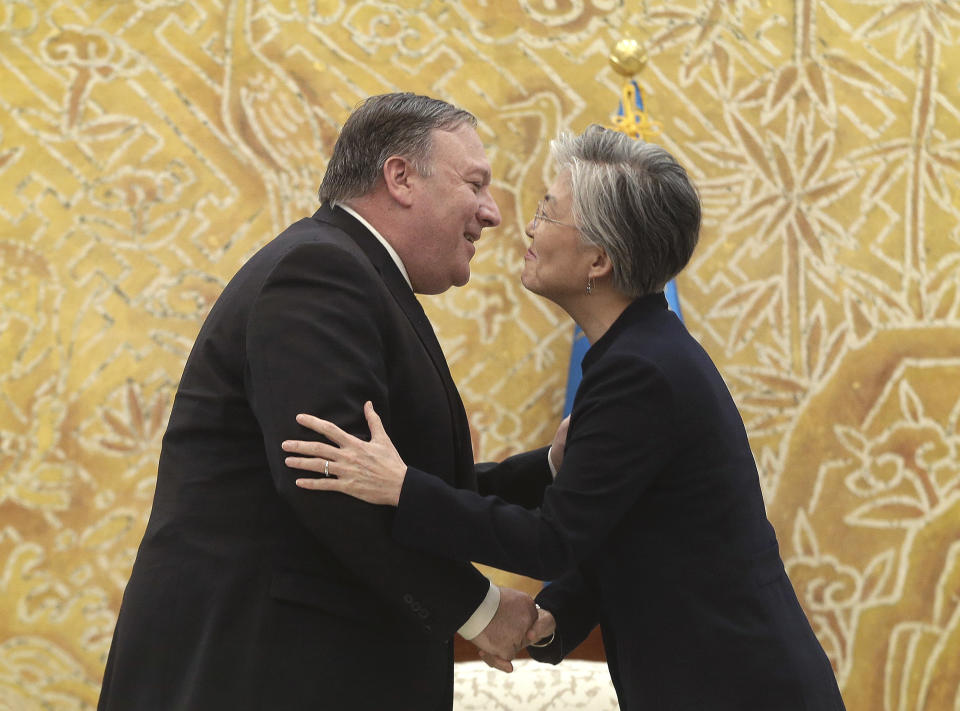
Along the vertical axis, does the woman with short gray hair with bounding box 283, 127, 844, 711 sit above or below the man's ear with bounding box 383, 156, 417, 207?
below

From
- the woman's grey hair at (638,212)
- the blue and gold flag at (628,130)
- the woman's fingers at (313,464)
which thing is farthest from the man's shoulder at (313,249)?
the blue and gold flag at (628,130)

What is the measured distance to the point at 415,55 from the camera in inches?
170

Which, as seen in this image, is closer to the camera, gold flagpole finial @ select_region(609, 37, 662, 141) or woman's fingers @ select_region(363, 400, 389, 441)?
woman's fingers @ select_region(363, 400, 389, 441)

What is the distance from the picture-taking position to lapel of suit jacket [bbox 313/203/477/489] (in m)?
2.04

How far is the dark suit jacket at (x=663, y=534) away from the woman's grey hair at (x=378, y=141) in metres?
0.62

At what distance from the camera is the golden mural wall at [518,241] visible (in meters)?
4.17

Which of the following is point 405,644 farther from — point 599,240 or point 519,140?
point 519,140

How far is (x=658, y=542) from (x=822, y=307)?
8.88 ft

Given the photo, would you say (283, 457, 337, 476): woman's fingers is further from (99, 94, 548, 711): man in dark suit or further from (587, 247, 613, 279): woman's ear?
(587, 247, 613, 279): woman's ear

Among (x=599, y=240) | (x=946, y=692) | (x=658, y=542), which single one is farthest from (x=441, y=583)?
(x=946, y=692)

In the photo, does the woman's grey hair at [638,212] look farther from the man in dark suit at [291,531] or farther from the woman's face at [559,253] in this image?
the man in dark suit at [291,531]

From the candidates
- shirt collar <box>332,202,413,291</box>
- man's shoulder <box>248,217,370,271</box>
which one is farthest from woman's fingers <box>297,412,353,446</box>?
shirt collar <box>332,202,413,291</box>

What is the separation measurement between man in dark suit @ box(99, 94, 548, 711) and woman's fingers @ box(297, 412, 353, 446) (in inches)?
0.9

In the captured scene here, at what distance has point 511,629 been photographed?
6.98ft
